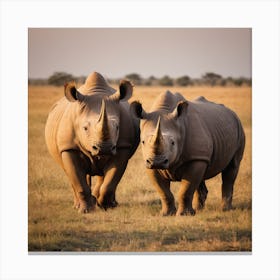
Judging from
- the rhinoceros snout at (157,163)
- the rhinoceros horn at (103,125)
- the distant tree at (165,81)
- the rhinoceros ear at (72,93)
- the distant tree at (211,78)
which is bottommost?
the rhinoceros snout at (157,163)

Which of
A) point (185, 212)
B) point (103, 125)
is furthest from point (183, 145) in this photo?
point (103, 125)

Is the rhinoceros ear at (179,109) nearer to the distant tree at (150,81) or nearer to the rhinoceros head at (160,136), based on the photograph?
the rhinoceros head at (160,136)

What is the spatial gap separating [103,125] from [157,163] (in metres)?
0.84

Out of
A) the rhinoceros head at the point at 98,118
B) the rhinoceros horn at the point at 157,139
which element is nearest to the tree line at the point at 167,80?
the rhinoceros head at the point at 98,118

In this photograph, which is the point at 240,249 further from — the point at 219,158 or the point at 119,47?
the point at 119,47

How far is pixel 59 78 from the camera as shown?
59.4 ft

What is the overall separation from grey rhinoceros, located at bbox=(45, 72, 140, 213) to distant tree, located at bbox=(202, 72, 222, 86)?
1283mm

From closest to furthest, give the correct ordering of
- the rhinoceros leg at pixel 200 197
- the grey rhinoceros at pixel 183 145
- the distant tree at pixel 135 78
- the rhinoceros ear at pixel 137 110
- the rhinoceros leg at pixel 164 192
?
the grey rhinoceros at pixel 183 145, the rhinoceros ear at pixel 137 110, the rhinoceros leg at pixel 164 192, the rhinoceros leg at pixel 200 197, the distant tree at pixel 135 78

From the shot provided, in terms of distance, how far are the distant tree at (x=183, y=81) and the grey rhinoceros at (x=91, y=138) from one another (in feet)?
4.56

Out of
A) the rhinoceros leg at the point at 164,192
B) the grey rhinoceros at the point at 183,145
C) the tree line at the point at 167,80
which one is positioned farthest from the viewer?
the tree line at the point at 167,80

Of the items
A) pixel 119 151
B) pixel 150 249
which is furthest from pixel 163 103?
pixel 150 249

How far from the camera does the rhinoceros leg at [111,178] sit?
55.8 ft

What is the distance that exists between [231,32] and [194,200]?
7.94ft

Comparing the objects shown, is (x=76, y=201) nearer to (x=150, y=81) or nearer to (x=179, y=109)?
(x=179, y=109)
